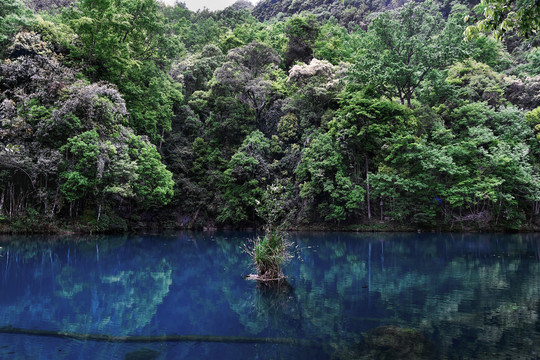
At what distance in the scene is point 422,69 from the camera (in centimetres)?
2328

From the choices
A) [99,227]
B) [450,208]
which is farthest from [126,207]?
[450,208]

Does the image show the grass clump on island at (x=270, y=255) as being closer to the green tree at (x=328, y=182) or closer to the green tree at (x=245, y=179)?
the green tree at (x=328, y=182)

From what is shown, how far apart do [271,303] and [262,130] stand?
69.7 ft

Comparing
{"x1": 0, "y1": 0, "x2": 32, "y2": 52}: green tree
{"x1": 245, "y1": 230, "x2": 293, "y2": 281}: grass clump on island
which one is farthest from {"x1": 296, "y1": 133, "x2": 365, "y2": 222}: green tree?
{"x1": 0, "y1": 0, "x2": 32, "y2": 52}: green tree

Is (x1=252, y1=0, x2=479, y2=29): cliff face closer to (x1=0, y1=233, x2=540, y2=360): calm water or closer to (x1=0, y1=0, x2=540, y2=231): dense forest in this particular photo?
(x1=0, y1=0, x2=540, y2=231): dense forest

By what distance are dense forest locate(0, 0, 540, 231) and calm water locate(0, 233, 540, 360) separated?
7666mm

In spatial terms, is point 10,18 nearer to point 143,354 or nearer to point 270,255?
point 270,255

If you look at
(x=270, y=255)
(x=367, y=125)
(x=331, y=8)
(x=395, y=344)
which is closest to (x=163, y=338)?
(x=395, y=344)

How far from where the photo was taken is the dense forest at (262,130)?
18094mm

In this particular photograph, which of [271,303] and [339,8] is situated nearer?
[271,303]

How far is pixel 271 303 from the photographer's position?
6730 mm

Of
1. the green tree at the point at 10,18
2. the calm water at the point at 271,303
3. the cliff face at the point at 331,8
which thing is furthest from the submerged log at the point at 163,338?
the cliff face at the point at 331,8

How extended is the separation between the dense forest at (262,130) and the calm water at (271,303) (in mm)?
7666

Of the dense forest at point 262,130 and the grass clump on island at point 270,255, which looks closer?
the grass clump on island at point 270,255
